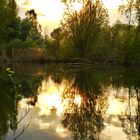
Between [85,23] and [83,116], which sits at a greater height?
[85,23]

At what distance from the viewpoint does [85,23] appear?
219ft

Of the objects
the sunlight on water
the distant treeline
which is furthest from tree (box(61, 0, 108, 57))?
the sunlight on water

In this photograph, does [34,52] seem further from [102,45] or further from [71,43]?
[102,45]

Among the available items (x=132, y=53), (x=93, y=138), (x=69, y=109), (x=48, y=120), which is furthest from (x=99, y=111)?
(x=132, y=53)

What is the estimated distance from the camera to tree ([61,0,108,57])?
219 feet

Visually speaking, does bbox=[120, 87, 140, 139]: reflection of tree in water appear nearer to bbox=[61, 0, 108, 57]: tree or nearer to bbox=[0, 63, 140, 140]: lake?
bbox=[0, 63, 140, 140]: lake

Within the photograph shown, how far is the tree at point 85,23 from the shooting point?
66812 mm

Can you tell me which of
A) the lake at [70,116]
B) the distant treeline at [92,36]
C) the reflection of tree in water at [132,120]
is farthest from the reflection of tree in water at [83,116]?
the distant treeline at [92,36]

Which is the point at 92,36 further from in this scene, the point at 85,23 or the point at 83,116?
the point at 83,116

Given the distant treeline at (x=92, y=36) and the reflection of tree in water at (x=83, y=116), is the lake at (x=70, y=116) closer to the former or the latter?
the reflection of tree in water at (x=83, y=116)

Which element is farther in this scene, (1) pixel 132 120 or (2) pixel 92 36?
(2) pixel 92 36

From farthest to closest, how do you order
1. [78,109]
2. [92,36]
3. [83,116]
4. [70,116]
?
[92,36], [78,109], [70,116], [83,116]

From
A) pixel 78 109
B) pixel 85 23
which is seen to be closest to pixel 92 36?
pixel 85 23

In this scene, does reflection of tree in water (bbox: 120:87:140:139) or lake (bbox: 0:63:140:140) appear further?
reflection of tree in water (bbox: 120:87:140:139)
